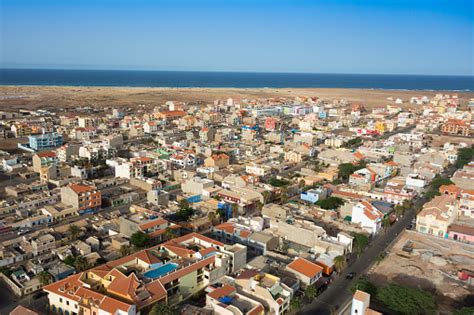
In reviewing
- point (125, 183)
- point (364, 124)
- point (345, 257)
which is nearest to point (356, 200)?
point (345, 257)

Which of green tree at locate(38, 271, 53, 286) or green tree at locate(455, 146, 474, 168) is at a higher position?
green tree at locate(455, 146, 474, 168)

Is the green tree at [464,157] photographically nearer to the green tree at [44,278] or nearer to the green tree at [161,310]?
the green tree at [161,310]

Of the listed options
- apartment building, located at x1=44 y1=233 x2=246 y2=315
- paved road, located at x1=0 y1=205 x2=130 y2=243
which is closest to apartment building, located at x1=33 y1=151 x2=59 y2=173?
paved road, located at x1=0 y1=205 x2=130 y2=243

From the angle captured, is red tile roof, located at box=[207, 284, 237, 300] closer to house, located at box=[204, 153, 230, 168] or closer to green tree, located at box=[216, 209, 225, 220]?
green tree, located at box=[216, 209, 225, 220]

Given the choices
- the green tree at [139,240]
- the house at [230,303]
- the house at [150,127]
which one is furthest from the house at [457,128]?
the house at [230,303]

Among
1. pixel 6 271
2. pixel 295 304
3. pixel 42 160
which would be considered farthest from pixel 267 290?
pixel 42 160

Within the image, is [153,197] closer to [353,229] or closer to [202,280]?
[202,280]

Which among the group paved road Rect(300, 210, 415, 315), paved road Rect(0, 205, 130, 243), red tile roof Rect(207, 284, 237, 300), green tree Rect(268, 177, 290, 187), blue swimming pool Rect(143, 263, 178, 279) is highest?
green tree Rect(268, 177, 290, 187)
